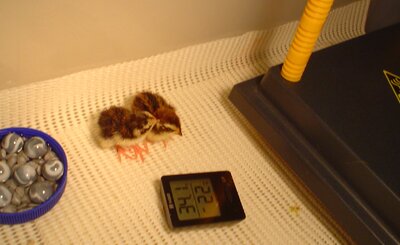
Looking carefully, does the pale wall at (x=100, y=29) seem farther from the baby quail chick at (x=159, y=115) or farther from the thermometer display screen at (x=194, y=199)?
the thermometer display screen at (x=194, y=199)

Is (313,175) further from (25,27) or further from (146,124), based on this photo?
(25,27)

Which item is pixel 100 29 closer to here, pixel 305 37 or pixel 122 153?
pixel 122 153

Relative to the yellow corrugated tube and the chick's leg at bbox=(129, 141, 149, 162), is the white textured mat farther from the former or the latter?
the yellow corrugated tube

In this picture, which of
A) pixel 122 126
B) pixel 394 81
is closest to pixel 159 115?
pixel 122 126

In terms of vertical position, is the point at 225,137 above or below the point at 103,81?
below

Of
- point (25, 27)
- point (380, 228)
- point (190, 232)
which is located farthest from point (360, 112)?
point (25, 27)

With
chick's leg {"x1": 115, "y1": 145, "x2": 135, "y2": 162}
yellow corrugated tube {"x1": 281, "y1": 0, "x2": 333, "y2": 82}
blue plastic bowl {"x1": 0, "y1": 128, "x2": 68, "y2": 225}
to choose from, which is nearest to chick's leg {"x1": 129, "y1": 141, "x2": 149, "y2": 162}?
chick's leg {"x1": 115, "y1": 145, "x2": 135, "y2": 162}
